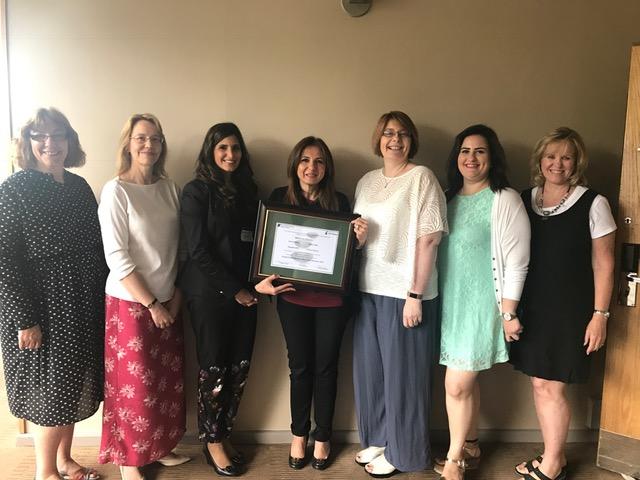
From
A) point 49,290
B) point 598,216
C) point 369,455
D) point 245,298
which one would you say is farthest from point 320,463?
point 598,216

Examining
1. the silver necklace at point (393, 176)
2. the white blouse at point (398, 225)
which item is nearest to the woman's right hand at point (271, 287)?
the white blouse at point (398, 225)

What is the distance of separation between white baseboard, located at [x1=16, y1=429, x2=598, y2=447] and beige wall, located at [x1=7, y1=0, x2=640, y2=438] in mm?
510

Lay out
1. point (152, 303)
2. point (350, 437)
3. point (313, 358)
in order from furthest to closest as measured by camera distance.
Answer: point (350, 437) → point (313, 358) → point (152, 303)

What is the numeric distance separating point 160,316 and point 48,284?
1.50ft

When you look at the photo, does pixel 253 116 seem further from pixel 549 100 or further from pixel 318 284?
pixel 549 100

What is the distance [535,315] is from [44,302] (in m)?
A: 2.08

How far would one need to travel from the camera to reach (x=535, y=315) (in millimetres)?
1923

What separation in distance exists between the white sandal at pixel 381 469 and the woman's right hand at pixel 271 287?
38.0 inches

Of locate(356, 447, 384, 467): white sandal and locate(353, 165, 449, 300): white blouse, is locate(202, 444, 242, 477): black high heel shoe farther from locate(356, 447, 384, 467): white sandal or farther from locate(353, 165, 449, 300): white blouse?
locate(353, 165, 449, 300): white blouse

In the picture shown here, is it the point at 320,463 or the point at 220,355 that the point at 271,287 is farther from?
the point at 320,463

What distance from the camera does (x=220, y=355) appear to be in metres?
2.01

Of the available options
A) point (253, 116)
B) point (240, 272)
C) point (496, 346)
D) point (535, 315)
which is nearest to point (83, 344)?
point (240, 272)

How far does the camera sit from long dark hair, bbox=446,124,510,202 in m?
1.90

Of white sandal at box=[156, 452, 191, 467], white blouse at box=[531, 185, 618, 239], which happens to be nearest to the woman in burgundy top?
white sandal at box=[156, 452, 191, 467]
